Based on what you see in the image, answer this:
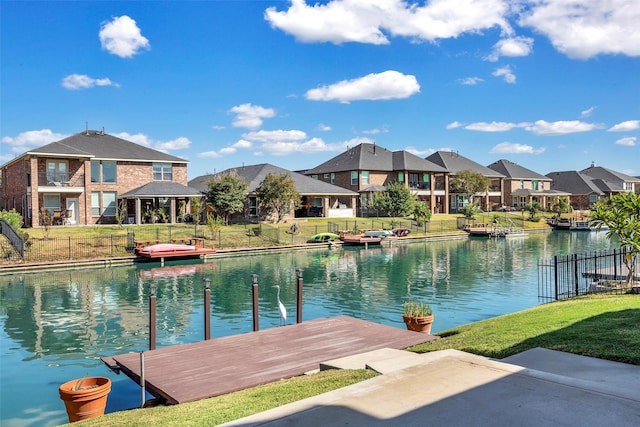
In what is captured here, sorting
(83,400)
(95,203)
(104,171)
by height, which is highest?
(104,171)

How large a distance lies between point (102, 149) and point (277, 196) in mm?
17233

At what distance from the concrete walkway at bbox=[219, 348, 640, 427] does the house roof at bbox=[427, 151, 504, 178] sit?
238 ft

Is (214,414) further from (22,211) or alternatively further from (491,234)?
(491,234)

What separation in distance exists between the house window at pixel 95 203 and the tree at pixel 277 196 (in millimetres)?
15215

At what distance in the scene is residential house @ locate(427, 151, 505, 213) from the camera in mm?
78125

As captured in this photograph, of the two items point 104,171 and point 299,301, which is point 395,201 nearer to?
point 104,171

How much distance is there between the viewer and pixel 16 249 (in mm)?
32156

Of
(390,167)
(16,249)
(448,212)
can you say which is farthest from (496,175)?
(16,249)

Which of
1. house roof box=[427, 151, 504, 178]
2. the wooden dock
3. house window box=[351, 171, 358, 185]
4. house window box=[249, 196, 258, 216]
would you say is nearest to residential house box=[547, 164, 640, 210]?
house roof box=[427, 151, 504, 178]

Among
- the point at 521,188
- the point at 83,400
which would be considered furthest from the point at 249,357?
the point at 521,188

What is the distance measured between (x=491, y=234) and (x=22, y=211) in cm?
4658

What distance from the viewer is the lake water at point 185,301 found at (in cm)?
1228

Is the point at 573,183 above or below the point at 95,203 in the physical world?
above

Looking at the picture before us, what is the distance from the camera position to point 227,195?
49406 millimetres
